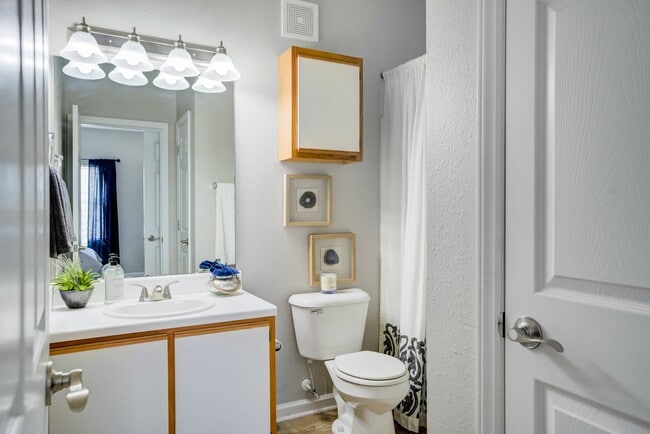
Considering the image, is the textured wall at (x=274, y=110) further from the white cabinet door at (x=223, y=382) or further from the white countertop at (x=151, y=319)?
the white cabinet door at (x=223, y=382)

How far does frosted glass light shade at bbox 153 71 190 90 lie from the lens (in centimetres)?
223

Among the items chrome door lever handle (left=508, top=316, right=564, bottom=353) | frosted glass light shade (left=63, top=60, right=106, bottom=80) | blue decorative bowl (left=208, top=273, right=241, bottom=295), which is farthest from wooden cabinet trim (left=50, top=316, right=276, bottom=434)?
frosted glass light shade (left=63, top=60, right=106, bottom=80)

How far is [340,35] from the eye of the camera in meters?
2.70

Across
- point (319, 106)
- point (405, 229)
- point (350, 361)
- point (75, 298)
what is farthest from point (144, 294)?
point (405, 229)

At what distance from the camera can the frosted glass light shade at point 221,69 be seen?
7.46 feet

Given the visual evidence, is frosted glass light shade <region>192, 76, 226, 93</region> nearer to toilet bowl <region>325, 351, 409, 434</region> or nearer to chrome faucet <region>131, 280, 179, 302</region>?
chrome faucet <region>131, 280, 179, 302</region>

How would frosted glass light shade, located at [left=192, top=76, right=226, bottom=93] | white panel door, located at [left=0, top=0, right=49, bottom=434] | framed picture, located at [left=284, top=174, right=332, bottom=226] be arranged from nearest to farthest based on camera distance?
white panel door, located at [left=0, top=0, right=49, bottom=434] < frosted glass light shade, located at [left=192, top=76, right=226, bottom=93] < framed picture, located at [left=284, top=174, right=332, bottom=226]

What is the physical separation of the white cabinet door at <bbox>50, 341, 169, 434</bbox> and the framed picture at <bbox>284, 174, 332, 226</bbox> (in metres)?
1.09

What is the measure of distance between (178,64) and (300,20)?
0.81m

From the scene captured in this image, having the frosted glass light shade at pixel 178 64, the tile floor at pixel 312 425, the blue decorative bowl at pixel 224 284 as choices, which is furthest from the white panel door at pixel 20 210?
the tile floor at pixel 312 425

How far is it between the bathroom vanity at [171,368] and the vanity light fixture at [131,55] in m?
1.18

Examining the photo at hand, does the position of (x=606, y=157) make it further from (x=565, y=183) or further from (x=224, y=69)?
(x=224, y=69)

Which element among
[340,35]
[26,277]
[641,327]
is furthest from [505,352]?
[340,35]

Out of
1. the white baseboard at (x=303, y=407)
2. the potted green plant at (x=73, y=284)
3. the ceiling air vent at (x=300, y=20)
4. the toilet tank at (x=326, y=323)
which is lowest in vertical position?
the white baseboard at (x=303, y=407)
